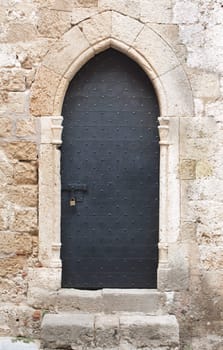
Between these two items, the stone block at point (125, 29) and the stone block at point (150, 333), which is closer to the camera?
the stone block at point (150, 333)

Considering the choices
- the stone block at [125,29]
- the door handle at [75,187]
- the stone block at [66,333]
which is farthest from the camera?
the door handle at [75,187]

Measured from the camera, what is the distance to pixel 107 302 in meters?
4.72

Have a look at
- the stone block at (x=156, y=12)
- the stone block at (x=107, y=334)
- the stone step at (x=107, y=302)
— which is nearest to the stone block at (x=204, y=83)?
the stone block at (x=156, y=12)

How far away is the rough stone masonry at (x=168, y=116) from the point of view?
4715 millimetres

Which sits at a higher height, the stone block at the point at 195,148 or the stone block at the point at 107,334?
the stone block at the point at 195,148

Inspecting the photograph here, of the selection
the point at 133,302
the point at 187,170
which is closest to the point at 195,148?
the point at 187,170

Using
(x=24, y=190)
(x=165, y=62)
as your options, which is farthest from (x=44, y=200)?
(x=165, y=62)

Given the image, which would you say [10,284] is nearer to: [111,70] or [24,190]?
[24,190]

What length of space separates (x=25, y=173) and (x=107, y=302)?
1.35 metres

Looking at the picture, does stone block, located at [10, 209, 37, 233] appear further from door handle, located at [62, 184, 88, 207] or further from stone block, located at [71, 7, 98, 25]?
→ stone block, located at [71, 7, 98, 25]

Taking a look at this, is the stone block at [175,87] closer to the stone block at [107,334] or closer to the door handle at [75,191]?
the door handle at [75,191]

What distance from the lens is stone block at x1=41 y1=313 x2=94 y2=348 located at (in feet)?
14.4

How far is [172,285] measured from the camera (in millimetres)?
4738

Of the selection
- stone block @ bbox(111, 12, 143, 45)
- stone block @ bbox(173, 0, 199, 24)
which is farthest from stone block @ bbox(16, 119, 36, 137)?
stone block @ bbox(173, 0, 199, 24)
